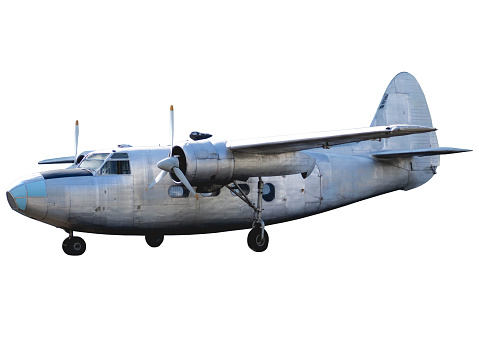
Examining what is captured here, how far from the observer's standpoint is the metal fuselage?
13.4m

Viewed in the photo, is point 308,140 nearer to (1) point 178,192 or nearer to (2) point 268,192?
(2) point 268,192

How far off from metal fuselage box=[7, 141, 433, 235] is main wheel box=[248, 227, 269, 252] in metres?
0.37

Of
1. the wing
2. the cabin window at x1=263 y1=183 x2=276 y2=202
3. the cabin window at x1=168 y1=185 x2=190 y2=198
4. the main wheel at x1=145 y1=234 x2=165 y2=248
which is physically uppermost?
the wing

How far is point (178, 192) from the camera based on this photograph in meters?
14.3

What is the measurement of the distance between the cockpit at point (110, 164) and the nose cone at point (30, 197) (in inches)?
41.8

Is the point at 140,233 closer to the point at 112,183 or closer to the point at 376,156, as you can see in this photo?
the point at 112,183

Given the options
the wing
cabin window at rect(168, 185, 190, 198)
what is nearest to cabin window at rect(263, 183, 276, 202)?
the wing

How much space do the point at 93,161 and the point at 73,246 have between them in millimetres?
1660

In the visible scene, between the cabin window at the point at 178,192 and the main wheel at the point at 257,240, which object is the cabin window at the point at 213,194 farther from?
the main wheel at the point at 257,240

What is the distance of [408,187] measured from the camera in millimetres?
17125

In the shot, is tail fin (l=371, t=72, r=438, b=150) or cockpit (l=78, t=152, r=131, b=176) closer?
cockpit (l=78, t=152, r=131, b=176)

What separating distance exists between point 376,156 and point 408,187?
3.95ft

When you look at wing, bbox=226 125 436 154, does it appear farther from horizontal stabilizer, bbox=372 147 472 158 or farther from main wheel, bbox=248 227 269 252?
horizontal stabilizer, bbox=372 147 472 158

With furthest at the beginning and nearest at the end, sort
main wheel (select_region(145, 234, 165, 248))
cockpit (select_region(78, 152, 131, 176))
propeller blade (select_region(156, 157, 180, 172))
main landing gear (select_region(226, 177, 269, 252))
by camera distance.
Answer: main wheel (select_region(145, 234, 165, 248)), main landing gear (select_region(226, 177, 269, 252)), cockpit (select_region(78, 152, 131, 176)), propeller blade (select_region(156, 157, 180, 172))
